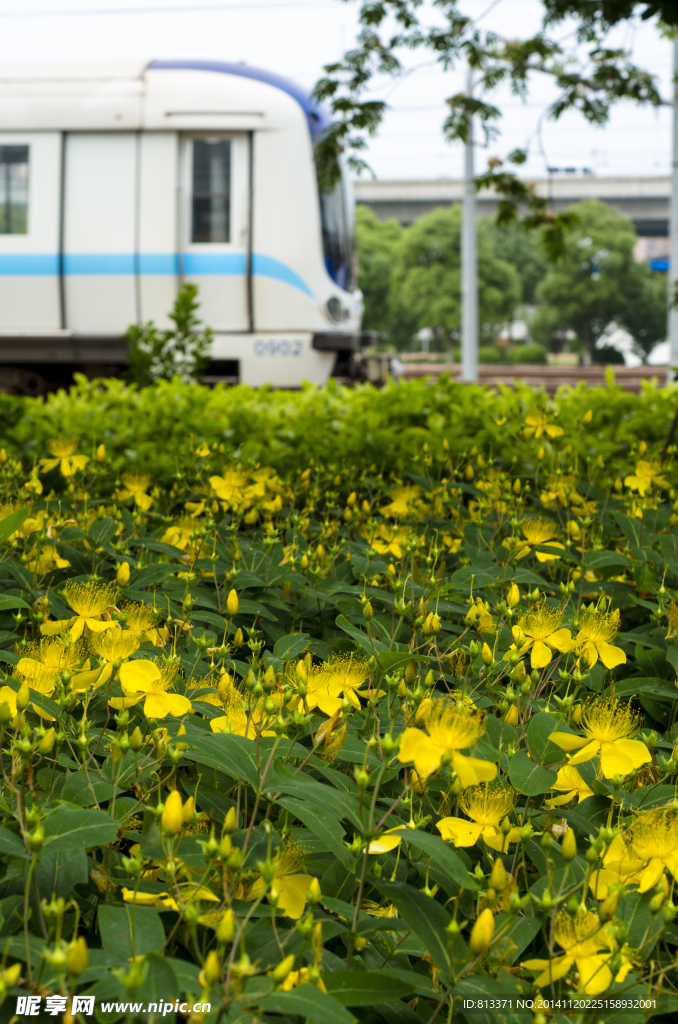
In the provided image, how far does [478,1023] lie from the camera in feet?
2.35

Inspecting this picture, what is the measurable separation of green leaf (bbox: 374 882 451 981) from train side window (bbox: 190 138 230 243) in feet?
23.9

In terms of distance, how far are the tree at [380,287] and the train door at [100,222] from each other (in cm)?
2744

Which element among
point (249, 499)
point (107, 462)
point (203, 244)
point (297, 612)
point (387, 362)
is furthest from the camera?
point (387, 362)

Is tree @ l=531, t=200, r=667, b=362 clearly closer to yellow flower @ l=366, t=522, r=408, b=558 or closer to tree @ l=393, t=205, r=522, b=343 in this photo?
tree @ l=393, t=205, r=522, b=343

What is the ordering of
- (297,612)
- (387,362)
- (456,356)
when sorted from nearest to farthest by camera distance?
1. (297,612)
2. (387,362)
3. (456,356)

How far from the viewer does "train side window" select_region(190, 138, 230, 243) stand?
7.32 m

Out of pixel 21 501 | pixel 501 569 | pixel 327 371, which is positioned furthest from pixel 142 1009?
pixel 327 371

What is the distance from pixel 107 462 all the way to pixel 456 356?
34213 millimetres

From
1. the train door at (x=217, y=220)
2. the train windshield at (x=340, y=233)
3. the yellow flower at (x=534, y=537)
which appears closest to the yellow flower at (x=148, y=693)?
the yellow flower at (x=534, y=537)

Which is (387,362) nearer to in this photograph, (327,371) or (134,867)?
(327,371)

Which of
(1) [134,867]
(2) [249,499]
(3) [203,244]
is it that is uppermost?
(3) [203,244]

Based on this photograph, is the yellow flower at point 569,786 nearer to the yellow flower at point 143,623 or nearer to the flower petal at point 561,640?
the flower petal at point 561,640

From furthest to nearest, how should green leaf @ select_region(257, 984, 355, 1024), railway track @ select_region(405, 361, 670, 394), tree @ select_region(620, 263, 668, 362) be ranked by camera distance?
tree @ select_region(620, 263, 668, 362) < railway track @ select_region(405, 361, 670, 394) < green leaf @ select_region(257, 984, 355, 1024)

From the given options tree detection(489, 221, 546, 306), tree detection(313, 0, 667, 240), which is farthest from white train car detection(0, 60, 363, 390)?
tree detection(489, 221, 546, 306)
